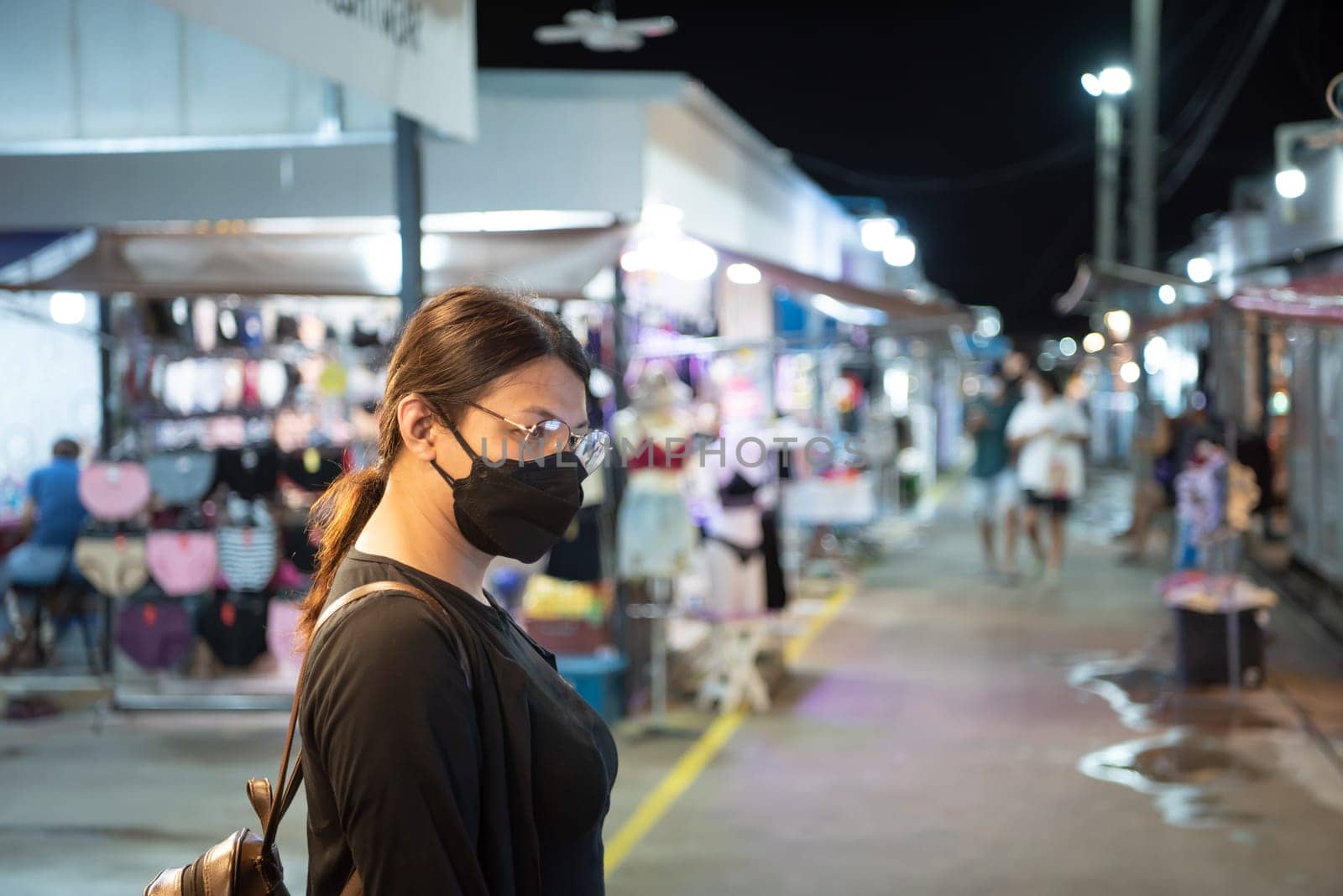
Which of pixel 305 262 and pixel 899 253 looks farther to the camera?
pixel 899 253

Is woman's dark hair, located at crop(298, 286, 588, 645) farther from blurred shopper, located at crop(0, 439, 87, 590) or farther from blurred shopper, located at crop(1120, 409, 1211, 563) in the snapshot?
blurred shopper, located at crop(1120, 409, 1211, 563)

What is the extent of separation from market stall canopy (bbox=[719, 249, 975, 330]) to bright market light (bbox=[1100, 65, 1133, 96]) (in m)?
10.5

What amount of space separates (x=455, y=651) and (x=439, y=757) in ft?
0.52

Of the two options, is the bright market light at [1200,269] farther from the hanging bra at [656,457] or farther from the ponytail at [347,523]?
the ponytail at [347,523]

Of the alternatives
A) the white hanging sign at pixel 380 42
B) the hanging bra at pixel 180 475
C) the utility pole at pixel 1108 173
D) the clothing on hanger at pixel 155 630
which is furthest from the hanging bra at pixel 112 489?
the utility pole at pixel 1108 173

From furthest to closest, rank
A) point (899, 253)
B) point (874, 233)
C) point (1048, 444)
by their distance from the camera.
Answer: point (899, 253)
point (874, 233)
point (1048, 444)

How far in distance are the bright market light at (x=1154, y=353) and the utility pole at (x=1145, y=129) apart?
3.67ft

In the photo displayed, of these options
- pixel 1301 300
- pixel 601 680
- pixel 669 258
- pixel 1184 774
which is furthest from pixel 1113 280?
pixel 601 680

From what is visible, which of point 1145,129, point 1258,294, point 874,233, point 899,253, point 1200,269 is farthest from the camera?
point 899,253

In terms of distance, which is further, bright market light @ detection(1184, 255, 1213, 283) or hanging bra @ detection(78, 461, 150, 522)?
Answer: bright market light @ detection(1184, 255, 1213, 283)

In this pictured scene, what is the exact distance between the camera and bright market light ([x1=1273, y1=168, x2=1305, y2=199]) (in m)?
11.7

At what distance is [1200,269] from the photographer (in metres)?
21.4

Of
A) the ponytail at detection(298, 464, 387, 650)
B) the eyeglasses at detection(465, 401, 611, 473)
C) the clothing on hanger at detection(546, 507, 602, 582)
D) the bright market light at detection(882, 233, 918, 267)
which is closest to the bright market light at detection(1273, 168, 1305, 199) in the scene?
the clothing on hanger at detection(546, 507, 602, 582)

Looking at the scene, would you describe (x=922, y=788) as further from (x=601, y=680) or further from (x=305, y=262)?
(x=305, y=262)
